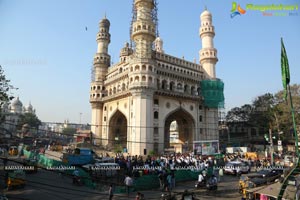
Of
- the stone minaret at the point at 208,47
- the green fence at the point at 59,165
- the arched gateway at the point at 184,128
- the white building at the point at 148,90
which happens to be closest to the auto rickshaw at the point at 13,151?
the green fence at the point at 59,165

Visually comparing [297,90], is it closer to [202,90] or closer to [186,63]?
[202,90]

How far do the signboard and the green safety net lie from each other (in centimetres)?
1736

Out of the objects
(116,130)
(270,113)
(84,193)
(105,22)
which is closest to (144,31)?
(105,22)

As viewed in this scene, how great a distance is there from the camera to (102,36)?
52.3m

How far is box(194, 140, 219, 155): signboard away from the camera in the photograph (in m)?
28.1

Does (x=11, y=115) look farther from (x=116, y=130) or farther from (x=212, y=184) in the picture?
(x=116, y=130)

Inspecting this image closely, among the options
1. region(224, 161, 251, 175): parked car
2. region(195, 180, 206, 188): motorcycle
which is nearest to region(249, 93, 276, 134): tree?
region(224, 161, 251, 175): parked car

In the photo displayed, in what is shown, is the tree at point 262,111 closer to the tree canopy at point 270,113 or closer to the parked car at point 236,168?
the tree canopy at point 270,113

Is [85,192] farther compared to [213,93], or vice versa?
[213,93]

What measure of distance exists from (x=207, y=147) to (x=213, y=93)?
1923cm

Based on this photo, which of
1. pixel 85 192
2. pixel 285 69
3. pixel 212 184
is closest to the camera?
pixel 285 69

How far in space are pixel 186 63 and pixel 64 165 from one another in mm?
32391

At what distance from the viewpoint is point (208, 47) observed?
47625 mm

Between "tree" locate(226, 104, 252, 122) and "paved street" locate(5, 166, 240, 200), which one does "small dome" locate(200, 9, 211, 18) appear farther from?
"paved street" locate(5, 166, 240, 200)
